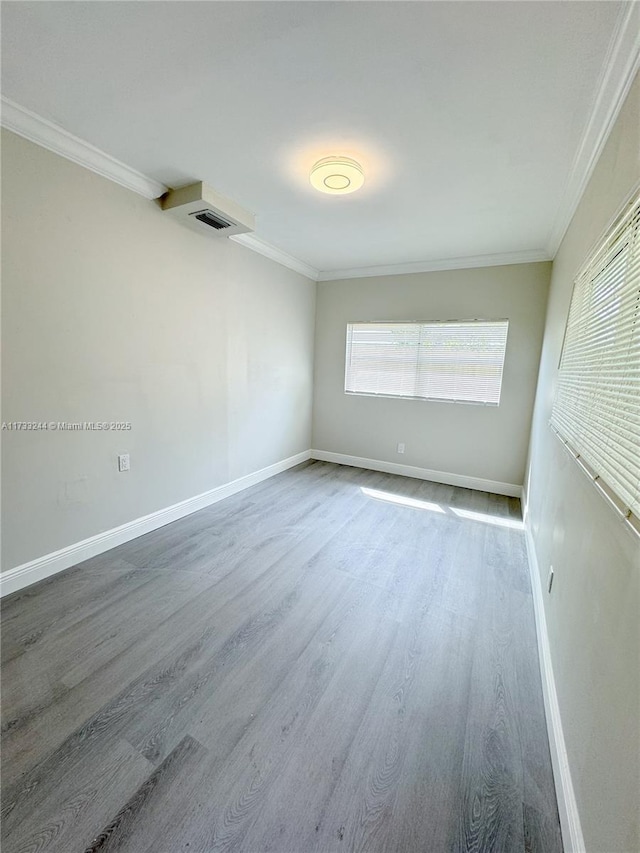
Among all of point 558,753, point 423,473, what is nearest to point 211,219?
point 423,473

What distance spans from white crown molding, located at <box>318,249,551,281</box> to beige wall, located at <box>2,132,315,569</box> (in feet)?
3.66

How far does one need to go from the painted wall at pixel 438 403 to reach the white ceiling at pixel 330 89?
116 centimetres

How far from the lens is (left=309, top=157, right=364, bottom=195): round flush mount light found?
78.0 inches

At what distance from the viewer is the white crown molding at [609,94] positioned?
115 centimetres

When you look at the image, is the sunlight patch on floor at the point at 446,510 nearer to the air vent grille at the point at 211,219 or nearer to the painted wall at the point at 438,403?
the painted wall at the point at 438,403

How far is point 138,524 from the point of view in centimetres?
261

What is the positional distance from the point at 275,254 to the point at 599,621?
379 cm

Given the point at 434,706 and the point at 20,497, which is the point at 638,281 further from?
the point at 20,497

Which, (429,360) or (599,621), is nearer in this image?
(599,621)

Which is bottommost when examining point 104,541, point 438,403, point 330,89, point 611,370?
point 104,541

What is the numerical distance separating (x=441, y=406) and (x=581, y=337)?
2.23 metres

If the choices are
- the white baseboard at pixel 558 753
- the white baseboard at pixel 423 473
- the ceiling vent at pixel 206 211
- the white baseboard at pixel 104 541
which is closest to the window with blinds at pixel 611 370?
the white baseboard at pixel 558 753

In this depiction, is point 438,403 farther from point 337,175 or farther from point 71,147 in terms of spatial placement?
point 71,147

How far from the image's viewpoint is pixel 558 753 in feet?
3.85
